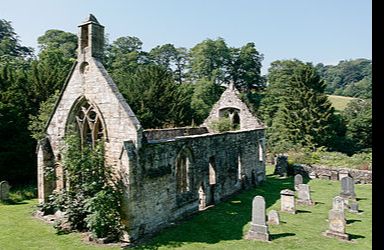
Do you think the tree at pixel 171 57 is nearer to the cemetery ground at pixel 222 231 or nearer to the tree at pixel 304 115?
the tree at pixel 304 115

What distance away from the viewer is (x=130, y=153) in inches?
426

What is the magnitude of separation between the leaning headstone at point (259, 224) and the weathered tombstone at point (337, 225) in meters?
2.38

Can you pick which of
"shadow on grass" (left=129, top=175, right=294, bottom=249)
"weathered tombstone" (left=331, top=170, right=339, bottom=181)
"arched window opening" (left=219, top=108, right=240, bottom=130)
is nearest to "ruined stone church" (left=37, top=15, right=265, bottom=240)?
"shadow on grass" (left=129, top=175, right=294, bottom=249)

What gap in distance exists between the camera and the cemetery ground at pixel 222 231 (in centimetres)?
1073

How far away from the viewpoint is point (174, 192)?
13.0 metres

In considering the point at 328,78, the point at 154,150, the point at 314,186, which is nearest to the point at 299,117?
the point at 314,186

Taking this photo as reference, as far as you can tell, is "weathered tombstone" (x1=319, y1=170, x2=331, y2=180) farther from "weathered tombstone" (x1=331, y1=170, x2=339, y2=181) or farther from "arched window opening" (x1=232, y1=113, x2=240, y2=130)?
Answer: "arched window opening" (x1=232, y1=113, x2=240, y2=130)

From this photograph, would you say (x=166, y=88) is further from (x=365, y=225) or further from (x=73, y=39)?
(x=73, y=39)

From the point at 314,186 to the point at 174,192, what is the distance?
41.1 feet

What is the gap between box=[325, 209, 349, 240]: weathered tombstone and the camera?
11609mm

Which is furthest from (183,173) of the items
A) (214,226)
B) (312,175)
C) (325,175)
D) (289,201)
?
(325,175)

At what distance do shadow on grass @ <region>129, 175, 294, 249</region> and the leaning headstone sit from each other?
48 cm

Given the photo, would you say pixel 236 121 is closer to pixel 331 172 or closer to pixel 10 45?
pixel 331 172

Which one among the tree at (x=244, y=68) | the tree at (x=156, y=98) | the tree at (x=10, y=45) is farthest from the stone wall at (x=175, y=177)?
the tree at (x=10, y=45)
